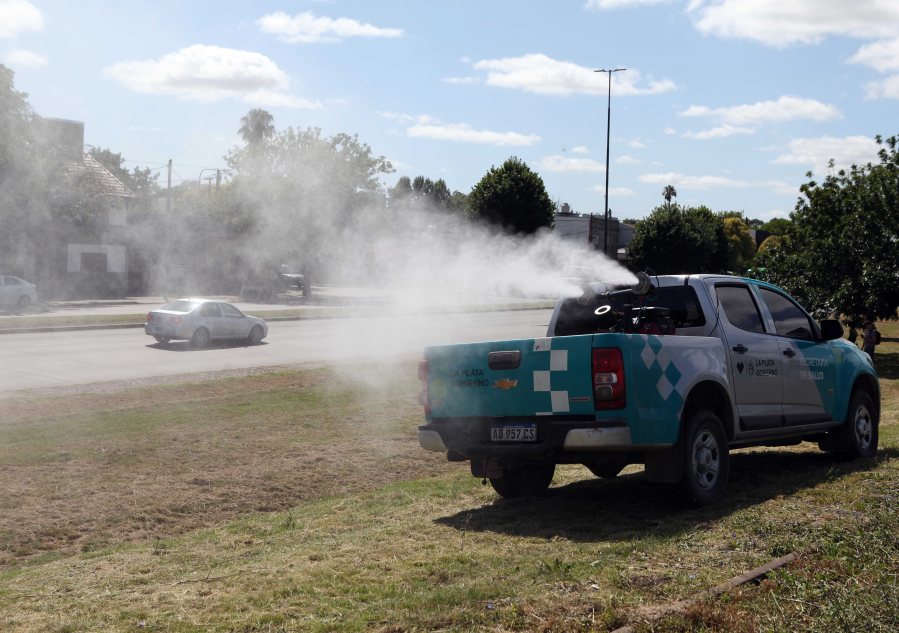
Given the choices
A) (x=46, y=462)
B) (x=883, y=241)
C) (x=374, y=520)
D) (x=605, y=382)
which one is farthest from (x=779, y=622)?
(x=883, y=241)

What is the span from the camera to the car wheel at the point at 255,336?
75.0 feet

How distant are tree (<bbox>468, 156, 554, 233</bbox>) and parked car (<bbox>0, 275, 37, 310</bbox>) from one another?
25948mm

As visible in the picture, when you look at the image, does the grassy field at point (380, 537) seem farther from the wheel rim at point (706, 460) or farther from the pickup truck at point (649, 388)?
the pickup truck at point (649, 388)

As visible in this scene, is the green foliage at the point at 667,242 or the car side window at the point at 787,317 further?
the green foliage at the point at 667,242

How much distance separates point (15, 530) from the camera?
6.32 metres

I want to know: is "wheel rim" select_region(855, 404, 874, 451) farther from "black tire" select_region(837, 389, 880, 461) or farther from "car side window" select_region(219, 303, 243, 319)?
"car side window" select_region(219, 303, 243, 319)

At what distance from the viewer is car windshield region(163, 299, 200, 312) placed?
858 inches

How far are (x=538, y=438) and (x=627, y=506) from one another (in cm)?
110

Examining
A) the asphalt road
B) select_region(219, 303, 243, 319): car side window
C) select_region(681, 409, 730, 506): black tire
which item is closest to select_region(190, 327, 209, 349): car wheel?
the asphalt road

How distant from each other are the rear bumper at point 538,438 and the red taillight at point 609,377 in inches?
5.2

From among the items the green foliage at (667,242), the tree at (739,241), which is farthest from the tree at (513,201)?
the tree at (739,241)

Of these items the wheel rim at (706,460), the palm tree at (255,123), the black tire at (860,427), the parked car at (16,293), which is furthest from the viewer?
the palm tree at (255,123)

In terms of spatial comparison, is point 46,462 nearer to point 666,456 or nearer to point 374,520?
point 374,520

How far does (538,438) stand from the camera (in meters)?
6.02
